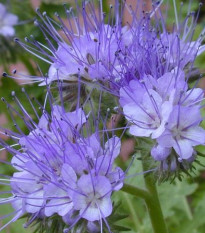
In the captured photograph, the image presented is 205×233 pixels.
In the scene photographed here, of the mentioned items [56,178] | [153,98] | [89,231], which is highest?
[153,98]

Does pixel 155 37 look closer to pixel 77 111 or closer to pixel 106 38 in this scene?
pixel 106 38

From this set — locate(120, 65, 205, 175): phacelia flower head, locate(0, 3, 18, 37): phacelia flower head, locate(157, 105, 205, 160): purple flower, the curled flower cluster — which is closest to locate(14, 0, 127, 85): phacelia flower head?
the curled flower cluster

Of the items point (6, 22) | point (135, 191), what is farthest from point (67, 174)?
point (6, 22)

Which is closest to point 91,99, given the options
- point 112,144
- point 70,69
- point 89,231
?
point 70,69

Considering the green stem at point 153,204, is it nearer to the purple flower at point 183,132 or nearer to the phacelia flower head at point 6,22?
the purple flower at point 183,132

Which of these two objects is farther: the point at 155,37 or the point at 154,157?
the point at 155,37

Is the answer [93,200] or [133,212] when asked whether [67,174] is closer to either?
[93,200]

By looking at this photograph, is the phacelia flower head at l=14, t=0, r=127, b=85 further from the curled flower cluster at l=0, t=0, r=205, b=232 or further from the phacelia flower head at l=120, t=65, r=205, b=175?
the phacelia flower head at l=120, t=65, r=205, b=175

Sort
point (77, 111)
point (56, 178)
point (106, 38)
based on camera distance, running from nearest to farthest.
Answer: point (56, 178) < point (77, 111) < point (106, 38)
